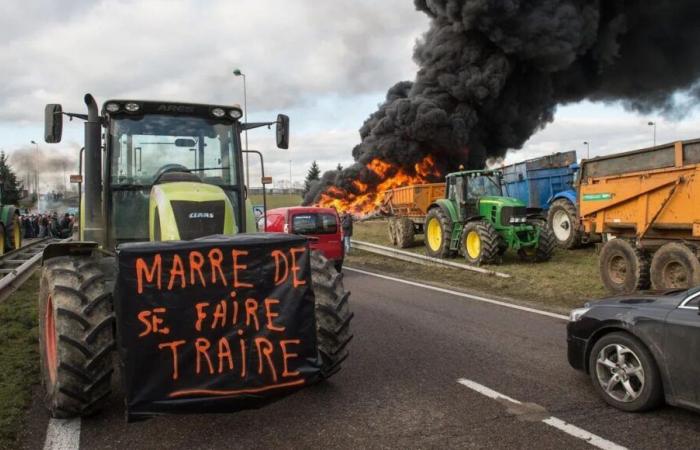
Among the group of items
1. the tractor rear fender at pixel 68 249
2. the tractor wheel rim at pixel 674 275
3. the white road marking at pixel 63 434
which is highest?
the tractor rear fender at pixel 68 249

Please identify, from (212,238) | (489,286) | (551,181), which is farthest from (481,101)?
(212,238)

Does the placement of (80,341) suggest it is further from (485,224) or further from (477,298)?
(485,224)

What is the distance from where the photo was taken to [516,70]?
33688 mm

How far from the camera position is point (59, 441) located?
4324 mm

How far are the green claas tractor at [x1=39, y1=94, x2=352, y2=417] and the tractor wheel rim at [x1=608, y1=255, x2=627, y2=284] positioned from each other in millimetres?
7575

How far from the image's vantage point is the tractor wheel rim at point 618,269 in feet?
36.4

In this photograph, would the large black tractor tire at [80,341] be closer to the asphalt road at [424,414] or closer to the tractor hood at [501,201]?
the asphalt road at [424,414]

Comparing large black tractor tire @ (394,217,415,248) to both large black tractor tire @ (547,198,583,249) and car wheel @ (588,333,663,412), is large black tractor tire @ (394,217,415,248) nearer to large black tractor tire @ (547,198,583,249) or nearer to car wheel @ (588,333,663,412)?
large black tractor tire @ (547,198,583,249)

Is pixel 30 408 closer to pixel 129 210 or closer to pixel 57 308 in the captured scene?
pixel 57 308

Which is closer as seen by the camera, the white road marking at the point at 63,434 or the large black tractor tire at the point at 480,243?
the white road marking at the point at 63,434

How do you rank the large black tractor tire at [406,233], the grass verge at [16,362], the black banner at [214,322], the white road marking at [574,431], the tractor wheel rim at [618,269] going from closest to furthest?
the black banner at [214,322]
the white road marking at [574,431]
the grass verge at [16,362]
the tractor wheel rim at [618,269]
the large black tractor tire at [406,233]

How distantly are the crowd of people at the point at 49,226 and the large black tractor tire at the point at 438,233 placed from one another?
17066 mm

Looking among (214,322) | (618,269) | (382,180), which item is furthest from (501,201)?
(382,180)

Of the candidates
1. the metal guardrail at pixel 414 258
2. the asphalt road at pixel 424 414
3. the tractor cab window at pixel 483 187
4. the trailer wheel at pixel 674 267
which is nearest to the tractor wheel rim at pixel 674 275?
the trailer wheel at pixel 674 267
